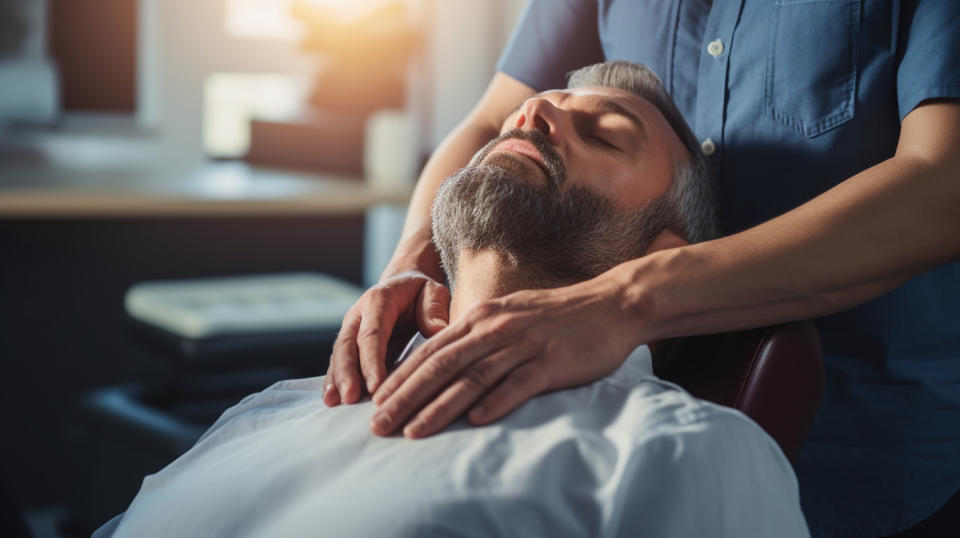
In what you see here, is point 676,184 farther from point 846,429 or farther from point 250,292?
point 250,292

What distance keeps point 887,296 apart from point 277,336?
187 cm

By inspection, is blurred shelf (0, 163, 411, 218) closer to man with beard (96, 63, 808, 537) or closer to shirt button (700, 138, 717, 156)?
man with beard (96, 63, 808, 537)

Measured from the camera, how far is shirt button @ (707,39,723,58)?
56.2 inches

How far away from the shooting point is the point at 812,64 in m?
1.32

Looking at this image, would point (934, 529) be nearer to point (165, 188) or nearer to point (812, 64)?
point (812, 64)

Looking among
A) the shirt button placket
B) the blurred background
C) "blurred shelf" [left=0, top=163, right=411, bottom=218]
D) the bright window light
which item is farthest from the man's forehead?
the bright window light

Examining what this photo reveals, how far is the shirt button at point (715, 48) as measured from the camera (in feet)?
4.68

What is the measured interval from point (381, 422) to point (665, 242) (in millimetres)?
488

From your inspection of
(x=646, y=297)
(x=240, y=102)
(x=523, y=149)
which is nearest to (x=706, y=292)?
(x=646, y=297)

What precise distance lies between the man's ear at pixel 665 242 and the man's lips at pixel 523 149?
0.57 ft

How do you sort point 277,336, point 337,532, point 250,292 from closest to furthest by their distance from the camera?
point 337,532, point 277,336, point 250,292

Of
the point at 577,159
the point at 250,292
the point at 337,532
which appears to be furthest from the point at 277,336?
the point at 337,532

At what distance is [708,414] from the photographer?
3.31 ft

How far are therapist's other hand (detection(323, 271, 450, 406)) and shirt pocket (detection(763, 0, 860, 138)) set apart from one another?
55 cm
